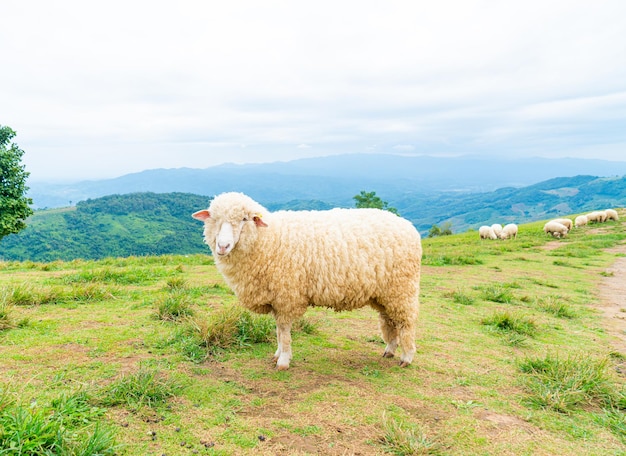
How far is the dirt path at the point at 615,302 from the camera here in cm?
739

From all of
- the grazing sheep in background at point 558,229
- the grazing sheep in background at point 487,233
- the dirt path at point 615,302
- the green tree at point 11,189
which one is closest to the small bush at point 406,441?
the dirt path at point 615,302

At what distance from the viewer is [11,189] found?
18062mm

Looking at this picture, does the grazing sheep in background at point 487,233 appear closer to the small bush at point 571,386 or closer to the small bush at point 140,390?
the small bush at point 571,386

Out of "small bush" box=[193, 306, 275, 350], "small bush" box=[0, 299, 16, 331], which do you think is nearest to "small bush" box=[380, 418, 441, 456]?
"small bush" box=[193, 306, 275, 350]

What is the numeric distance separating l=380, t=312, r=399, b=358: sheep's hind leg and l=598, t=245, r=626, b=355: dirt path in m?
4.06

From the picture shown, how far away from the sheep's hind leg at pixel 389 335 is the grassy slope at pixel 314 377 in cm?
23

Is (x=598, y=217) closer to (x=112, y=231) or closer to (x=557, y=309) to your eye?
(x=557, y=309)

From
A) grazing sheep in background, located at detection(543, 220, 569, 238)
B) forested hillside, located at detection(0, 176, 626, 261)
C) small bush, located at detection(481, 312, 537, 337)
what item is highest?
small bush, located at detection(481, 312, 537, 337)

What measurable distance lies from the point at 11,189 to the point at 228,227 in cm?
1927

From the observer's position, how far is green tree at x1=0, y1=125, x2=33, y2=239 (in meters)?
17.4

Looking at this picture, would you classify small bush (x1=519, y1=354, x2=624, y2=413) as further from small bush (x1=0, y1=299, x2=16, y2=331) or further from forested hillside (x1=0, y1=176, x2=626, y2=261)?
forested hillside (x1=0, y1=176, x2=626, y2=261)

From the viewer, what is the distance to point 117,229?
4306 inches

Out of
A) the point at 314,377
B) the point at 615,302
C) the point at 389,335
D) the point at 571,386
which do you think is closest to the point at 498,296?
the point at 615,302

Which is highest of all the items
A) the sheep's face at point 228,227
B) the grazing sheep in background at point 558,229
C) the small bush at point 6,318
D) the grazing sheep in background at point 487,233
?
the sheep's face at point 228,227
